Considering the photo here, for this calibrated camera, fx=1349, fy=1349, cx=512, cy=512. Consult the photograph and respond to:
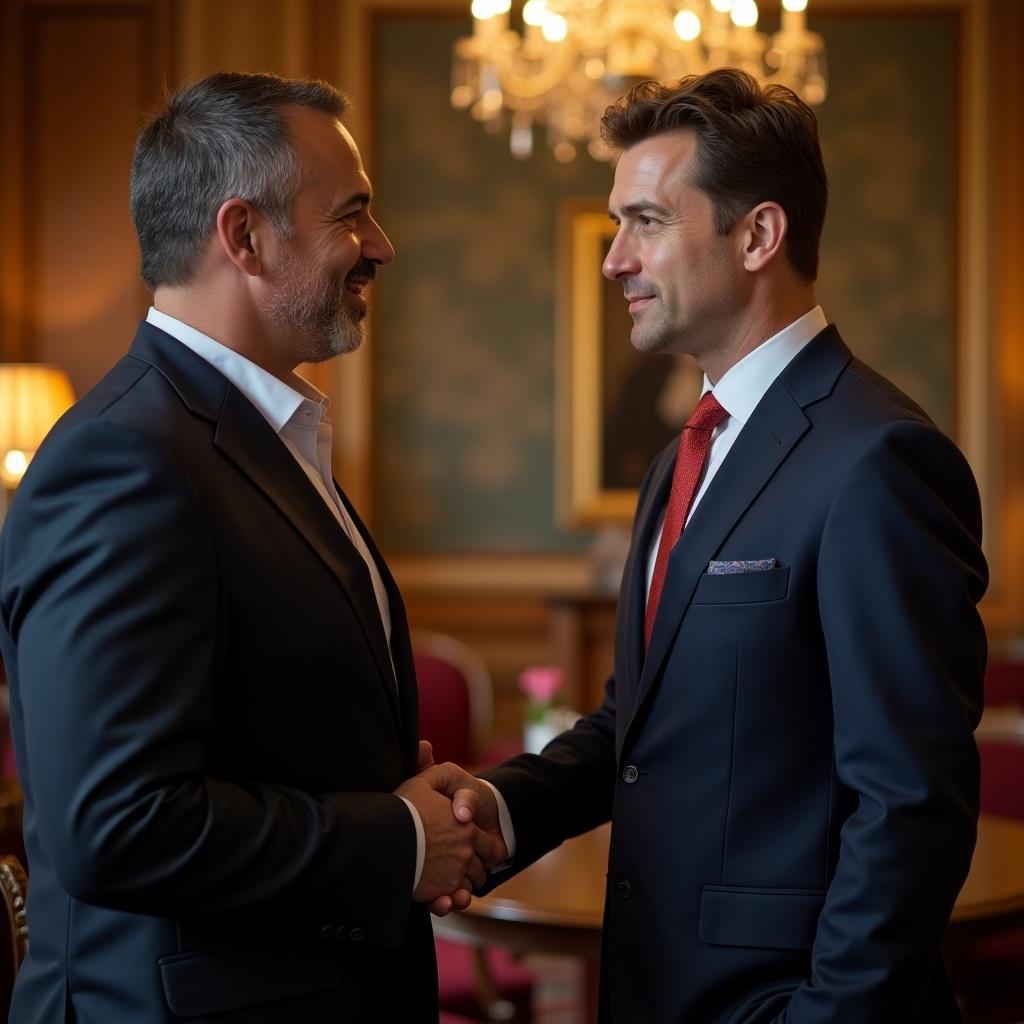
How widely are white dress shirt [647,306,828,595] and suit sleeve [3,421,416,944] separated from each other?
0.66 m

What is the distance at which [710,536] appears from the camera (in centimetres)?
157

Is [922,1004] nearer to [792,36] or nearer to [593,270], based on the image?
[792,36]

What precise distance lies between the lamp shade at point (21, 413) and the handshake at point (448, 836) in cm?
407

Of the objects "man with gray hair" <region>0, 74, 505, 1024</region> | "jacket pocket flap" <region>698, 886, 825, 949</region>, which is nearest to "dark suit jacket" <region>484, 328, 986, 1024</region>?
"jacket pocket flap" <region>698, 886, 825, 949</region>

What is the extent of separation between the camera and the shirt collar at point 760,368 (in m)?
1.68

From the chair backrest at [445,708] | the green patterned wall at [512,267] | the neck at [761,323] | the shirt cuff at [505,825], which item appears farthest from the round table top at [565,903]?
the green patterned wall at [512,267]

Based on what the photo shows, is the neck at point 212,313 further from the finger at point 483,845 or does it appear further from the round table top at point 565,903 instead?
the round table top at point 565,903

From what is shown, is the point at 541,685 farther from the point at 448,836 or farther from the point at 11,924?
the point at 448,836

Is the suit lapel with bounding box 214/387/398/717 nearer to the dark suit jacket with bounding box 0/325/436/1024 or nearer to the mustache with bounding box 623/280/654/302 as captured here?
the dark suit jacket with bounding box 0/325/436/1024

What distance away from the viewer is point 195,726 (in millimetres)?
1271

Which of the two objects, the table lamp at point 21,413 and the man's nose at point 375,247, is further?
the table lamp at point 21,413

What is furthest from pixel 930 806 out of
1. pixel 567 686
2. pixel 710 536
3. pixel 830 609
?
pixel 567 686

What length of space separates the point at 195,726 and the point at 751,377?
2.68 feet

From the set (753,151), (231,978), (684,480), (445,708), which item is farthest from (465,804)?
(445,708)
